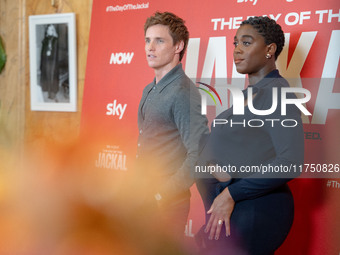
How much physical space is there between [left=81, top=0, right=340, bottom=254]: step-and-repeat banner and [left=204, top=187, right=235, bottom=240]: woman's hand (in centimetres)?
57

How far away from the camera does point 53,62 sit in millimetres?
2752

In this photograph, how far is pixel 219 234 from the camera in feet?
4.33

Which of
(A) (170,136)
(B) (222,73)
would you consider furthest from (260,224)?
(B) (222,73)

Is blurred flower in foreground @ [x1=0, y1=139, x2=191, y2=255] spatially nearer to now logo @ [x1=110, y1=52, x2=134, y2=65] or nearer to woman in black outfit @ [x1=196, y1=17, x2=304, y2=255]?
woman in black outfit @ [x1=196, y1=17, x2=304, y2=255]

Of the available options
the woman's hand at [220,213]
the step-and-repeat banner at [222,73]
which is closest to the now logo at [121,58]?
the step-and-repeat banner at [222,73]

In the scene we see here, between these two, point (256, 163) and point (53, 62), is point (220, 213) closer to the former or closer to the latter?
point (256, 163)

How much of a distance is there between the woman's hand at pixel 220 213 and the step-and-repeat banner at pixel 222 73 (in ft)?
1.87

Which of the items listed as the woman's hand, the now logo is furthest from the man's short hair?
the woman's hand

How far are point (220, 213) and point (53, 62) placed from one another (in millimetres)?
1893

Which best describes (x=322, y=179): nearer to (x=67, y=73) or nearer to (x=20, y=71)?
(x=67, y=73)

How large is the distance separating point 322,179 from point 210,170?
583 millimetres

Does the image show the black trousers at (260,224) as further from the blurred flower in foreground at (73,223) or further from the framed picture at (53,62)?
the framed picture at (53,62)

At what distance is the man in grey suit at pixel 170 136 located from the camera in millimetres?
1557

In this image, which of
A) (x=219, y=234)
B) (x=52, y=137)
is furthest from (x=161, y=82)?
(x=52, y=137)
